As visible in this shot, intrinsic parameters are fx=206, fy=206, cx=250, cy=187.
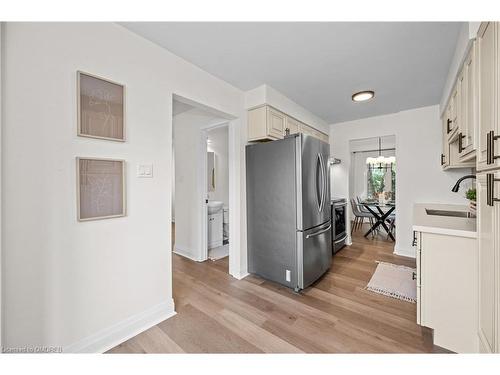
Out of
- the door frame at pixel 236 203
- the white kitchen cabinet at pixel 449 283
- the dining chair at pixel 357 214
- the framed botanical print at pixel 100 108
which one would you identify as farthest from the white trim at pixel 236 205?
the dining chair at pixel 357 214

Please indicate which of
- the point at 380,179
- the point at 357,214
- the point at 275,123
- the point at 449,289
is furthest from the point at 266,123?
the point at 380,179

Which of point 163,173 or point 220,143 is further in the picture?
point 220,143

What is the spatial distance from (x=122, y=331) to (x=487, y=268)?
227 cm

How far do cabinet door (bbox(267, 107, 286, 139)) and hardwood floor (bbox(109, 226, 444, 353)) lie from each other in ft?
5.94

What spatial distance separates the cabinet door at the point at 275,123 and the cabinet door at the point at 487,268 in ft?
5.89

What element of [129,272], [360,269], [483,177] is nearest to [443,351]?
[483,177]

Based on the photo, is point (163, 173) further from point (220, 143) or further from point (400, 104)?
point (400, 104)

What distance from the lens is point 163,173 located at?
1762 mm

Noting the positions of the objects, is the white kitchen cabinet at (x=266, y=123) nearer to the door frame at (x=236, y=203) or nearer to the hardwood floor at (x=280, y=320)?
the door frame at (x=236, y=203)

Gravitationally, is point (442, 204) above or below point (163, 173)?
below

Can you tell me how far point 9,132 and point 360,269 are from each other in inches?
139

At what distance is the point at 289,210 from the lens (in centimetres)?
221

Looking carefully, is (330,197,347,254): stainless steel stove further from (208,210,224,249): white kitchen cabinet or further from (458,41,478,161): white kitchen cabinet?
(208,210,224,249): white kitchen cabinet

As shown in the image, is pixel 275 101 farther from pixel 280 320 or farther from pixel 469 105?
pixel 280 320
